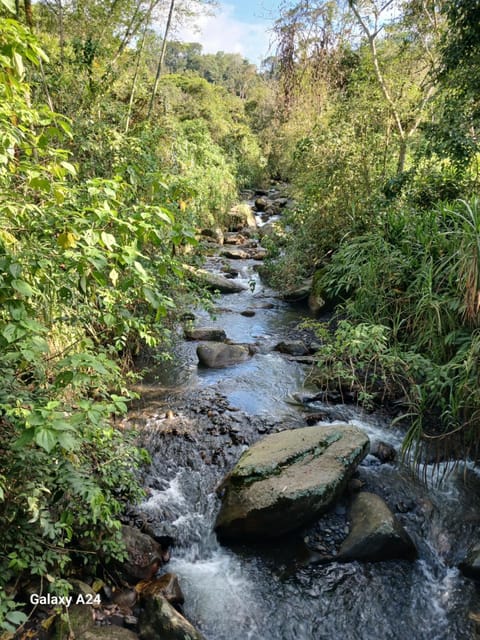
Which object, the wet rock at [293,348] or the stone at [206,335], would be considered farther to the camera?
the stone at [206,335]

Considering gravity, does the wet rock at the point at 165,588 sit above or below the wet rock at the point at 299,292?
below

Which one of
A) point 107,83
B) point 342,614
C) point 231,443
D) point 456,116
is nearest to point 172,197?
point 231,443

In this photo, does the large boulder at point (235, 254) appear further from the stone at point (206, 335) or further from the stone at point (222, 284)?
the stone at point (206, 335)

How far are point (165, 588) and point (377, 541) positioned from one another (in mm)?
1553

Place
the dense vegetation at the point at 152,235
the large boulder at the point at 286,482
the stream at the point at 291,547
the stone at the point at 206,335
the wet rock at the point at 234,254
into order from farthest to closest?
the wet rock at the point at 234,254, the stone at the point at 206,335, the large boulder at the point at 286,482, the stream at the point at 291,547, the dense vegetation at the point at 152,235

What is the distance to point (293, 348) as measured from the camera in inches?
250

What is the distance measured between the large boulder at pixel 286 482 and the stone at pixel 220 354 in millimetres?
2093

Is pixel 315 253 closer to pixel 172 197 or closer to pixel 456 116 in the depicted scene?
pixel 456 116

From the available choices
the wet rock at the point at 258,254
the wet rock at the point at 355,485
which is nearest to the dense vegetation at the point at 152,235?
the wet rock at the point at 355,485

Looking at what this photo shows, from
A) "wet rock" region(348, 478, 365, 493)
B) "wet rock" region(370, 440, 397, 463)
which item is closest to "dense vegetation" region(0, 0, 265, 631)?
"wet rock" region(348, 478, 365, 493)

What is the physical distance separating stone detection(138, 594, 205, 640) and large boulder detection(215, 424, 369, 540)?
31.4 inches

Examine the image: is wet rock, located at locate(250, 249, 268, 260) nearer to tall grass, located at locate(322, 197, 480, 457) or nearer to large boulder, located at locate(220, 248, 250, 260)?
large boulder, located at locate(220, 248, 250, 260)

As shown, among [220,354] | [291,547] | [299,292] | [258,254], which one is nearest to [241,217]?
[258,254]

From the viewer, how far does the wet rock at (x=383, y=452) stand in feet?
13.1
